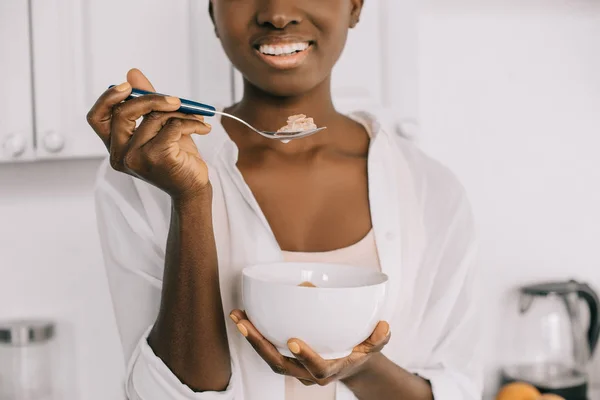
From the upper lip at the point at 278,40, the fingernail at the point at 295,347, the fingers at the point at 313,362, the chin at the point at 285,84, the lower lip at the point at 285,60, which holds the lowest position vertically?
the fingers at the point at 313,362

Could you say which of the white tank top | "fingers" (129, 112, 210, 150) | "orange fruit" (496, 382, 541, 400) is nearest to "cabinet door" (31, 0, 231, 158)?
the white tank top

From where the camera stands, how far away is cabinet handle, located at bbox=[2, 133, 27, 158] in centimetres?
117

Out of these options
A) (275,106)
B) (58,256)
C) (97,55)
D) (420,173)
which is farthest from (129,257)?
(58,256)

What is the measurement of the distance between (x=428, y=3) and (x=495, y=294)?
0.66m

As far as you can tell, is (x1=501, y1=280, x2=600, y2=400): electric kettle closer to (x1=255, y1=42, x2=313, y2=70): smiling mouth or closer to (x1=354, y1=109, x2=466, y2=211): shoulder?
(x1=354, y1=109, x2=466, y2=211): shoulder

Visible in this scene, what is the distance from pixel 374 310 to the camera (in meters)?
0.64

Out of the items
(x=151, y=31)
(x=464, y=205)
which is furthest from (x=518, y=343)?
(x=151, y=31)

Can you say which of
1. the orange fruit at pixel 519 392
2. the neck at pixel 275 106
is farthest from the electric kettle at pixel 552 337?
the neck at pixel 275 106

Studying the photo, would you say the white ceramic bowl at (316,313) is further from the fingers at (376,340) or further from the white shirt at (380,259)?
the white shirt at (380,259)

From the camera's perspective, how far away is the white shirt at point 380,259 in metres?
0.79

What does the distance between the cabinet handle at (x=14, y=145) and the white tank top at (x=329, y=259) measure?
0.63 meters

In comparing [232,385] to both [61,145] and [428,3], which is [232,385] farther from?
[428,3]

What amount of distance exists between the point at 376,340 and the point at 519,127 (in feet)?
3.17

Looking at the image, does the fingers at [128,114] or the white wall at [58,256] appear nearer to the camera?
the fingers at [128,114]
